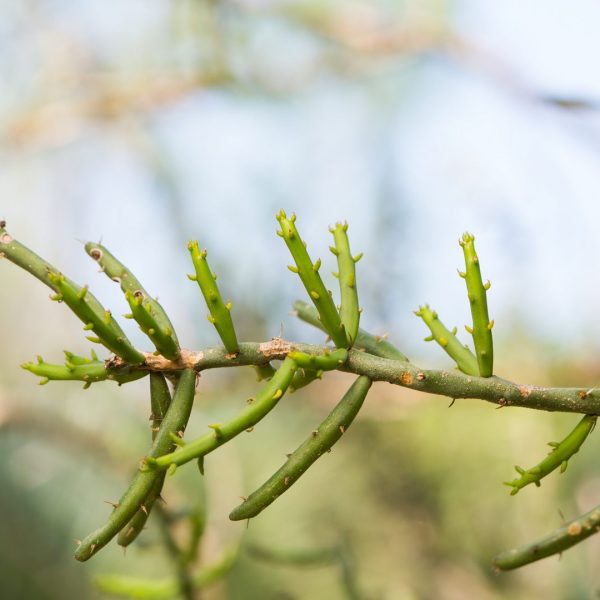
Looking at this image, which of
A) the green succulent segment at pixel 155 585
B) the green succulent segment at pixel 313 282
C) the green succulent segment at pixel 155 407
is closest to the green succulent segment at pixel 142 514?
the green succulent segment at pixel 155 407

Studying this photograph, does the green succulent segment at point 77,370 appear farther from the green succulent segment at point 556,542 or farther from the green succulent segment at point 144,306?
the green succulent segment at point 556,542

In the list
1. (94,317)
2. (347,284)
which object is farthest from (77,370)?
(347,284)

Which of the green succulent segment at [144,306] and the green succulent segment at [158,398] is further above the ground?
the green succulent segment at [144,306]

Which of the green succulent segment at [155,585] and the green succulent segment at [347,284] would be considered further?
the green succulent segment at [155,585]

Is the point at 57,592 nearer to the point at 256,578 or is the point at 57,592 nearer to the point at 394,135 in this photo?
the point at 256,578

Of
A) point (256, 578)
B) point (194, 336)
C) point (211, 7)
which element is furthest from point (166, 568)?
point (211, 7)

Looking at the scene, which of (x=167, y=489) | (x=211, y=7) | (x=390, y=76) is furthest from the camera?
(x=390, y=76)

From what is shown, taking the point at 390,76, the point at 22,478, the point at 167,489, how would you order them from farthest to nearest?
the point at 390,76
the point at 22,478
the point at 167,489

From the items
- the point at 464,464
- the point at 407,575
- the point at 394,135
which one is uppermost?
the point at 394,135
